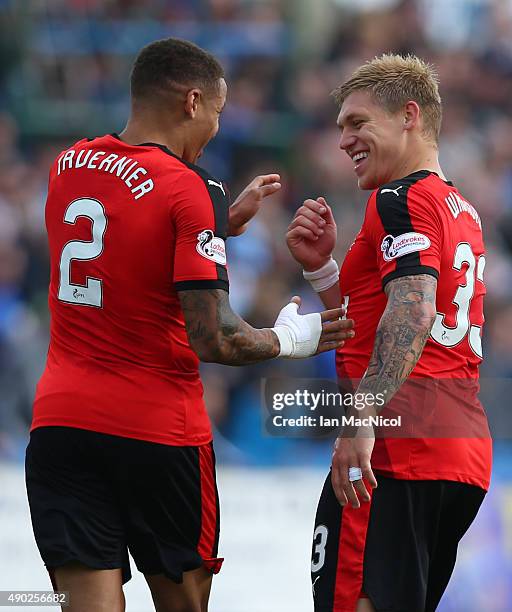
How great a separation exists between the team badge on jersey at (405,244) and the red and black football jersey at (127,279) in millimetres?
581

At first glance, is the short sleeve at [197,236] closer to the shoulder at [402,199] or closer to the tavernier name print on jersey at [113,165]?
the tavernier name print on jersey at [113,165]

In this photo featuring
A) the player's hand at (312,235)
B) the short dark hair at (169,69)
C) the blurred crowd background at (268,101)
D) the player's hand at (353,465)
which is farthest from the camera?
the blurred crowd background at (268,101)

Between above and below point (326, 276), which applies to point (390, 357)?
below

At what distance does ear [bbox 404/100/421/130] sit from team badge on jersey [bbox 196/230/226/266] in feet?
2.94

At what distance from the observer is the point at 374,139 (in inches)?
169

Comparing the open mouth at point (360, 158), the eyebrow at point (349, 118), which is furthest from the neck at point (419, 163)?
the eyebrow at point (349, 118)

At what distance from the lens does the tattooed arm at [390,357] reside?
12.1ft

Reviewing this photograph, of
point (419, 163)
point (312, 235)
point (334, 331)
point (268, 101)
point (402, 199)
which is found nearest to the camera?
point (402, 199)

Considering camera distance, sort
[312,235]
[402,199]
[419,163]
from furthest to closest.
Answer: [312,235] → [419,163] → [402,199]

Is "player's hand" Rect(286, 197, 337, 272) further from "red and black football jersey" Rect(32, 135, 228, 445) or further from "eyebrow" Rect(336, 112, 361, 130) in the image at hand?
"red and black football jersey" Rect(32, 135, 228, 445)

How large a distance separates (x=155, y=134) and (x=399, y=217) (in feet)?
3.25

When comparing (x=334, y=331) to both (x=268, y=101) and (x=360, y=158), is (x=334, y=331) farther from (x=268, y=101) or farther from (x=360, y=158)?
(x=268, y=101)

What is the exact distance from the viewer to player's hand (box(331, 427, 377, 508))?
12.0 feet

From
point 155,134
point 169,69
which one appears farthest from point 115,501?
point 169,69
